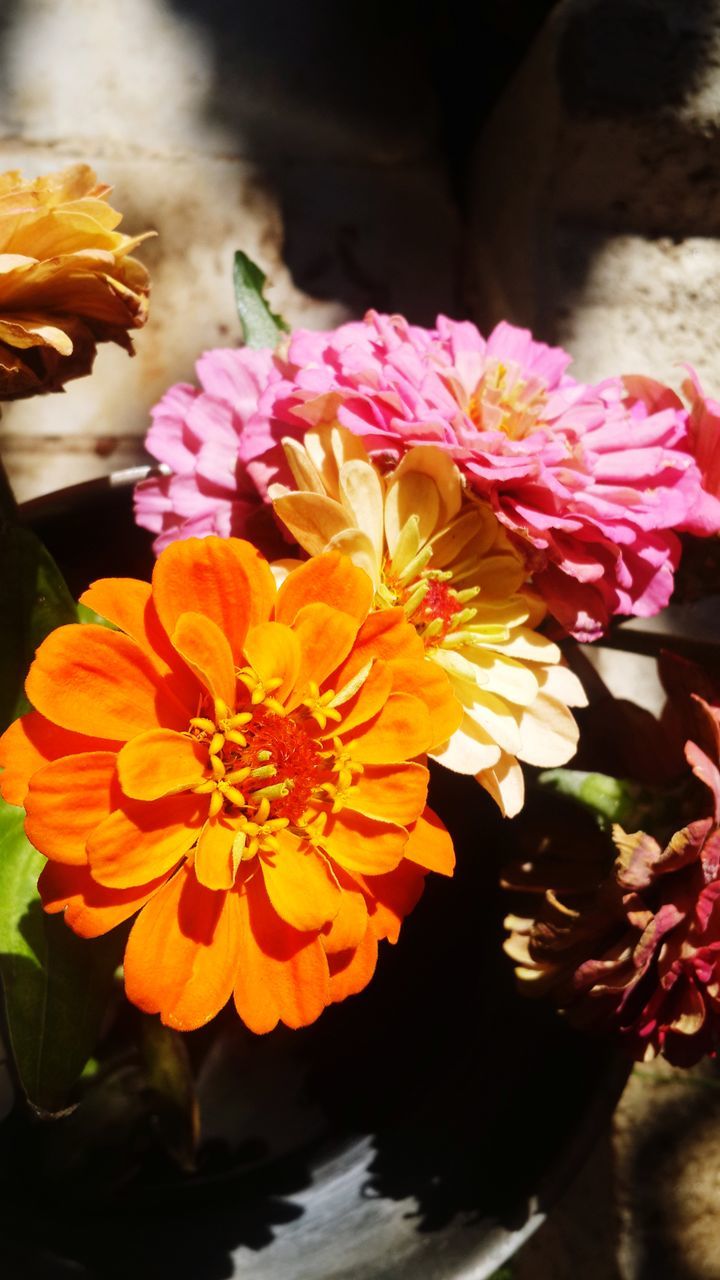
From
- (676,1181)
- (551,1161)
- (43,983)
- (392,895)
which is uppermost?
(392,895)

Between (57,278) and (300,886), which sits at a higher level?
(57,278)

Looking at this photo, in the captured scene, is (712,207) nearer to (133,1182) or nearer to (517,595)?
(517,595)

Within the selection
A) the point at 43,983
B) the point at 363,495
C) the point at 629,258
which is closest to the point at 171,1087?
the point at 43,983

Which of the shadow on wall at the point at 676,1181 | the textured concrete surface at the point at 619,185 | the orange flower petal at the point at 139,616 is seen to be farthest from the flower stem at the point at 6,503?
the shadow on wall at the point at 676,1181

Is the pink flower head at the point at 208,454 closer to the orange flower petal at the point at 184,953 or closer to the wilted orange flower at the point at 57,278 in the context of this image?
the wilted orange flower at the point at 57,278

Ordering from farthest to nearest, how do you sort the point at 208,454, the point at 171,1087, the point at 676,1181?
the point at 676,1181, the point at 171,1087, the point at 208,454

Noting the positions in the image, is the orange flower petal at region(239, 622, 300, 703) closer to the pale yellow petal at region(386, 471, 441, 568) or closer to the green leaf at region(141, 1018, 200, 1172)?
the pale yellow petal at region(386, 471, 441, 568)

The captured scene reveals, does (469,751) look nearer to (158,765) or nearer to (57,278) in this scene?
(158,765)

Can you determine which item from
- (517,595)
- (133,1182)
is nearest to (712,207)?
(517,595)
